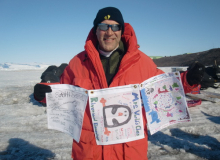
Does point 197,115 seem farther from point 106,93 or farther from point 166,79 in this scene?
point 106,93

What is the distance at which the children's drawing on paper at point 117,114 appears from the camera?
165cm

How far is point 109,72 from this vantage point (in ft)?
5.95

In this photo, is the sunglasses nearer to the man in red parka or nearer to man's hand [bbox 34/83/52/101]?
the man in red parka

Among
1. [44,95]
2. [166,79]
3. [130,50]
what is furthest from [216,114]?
[44,95]

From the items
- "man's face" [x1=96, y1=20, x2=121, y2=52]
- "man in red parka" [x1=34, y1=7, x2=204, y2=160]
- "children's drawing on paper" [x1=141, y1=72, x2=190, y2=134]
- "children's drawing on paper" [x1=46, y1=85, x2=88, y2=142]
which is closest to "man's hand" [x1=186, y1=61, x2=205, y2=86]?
"man in red parka" [x1=34, y1=7, x2=204, y2=160]

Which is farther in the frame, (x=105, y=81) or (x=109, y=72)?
(x=109, y=72)

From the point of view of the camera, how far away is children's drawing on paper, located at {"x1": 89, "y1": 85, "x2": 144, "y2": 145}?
1.65m

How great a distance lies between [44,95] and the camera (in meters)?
1.99

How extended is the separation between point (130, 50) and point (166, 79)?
1.67 feet

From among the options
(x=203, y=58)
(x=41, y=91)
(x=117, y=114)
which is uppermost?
(x=203, y=58)

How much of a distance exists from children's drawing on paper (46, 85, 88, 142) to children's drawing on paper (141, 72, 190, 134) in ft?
2.38

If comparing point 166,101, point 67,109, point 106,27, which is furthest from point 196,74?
point 67,109

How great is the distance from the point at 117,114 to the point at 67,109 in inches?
23.6

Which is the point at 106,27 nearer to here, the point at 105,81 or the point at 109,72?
the point at 109,72
